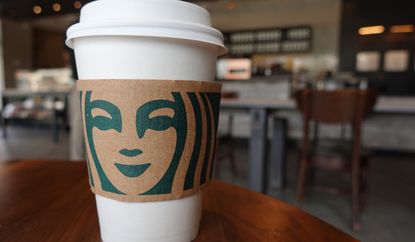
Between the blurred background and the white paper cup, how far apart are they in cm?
99

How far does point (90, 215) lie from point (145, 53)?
0.24 metres

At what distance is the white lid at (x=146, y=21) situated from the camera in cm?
28

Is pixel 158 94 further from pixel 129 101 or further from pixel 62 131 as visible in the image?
pixel 62 131

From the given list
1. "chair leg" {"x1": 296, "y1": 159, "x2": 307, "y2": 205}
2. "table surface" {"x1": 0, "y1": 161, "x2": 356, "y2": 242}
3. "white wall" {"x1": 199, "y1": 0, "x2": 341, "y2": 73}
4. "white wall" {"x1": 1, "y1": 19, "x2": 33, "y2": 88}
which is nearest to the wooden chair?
"chair leg" {"x1": 296, "y1": 159, "x2": 307, "y2": 205}

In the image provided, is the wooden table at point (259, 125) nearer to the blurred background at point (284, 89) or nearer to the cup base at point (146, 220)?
the blurred background at point (284, 89)

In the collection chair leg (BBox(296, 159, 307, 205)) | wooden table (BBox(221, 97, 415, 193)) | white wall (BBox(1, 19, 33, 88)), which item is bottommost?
chair leg (BBox(296, 159, 307, 205))

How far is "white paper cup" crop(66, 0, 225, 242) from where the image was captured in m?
0.28

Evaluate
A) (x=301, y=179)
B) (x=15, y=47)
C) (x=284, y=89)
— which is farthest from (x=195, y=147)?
(x=15, y=47)

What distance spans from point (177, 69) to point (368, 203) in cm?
232

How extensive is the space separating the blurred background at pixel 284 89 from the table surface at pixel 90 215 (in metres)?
0.77

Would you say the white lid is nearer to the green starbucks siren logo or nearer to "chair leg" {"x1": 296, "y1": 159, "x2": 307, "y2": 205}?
the green starbucks siren logo

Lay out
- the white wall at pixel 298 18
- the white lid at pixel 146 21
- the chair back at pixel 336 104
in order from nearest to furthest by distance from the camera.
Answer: the white lid at pixel 146 21
the chair back at pixel 336 104
the white wall at pixel 298 18

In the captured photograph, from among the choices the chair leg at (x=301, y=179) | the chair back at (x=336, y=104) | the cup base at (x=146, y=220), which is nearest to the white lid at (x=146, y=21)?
the cup base at (x=146, y=220)

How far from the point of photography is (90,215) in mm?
397
